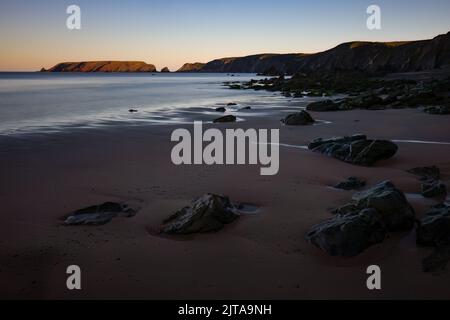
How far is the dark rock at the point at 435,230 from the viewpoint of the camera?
4.71 metres

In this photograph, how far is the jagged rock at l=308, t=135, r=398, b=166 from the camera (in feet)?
29.6

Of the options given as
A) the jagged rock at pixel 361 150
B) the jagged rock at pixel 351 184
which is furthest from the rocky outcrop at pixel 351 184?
the jagged rock at pixel 361 150

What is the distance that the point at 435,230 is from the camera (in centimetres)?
479

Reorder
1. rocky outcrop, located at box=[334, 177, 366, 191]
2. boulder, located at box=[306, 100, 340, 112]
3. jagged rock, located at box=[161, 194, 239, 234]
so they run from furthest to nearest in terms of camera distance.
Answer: boulder, located at box=[306, 100, 340, 112], rocky outcrop, located at box=[334, 177, 366, 191], jagged rock, located at box=[161, 194, 239, 234]

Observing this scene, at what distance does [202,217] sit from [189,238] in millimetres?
413

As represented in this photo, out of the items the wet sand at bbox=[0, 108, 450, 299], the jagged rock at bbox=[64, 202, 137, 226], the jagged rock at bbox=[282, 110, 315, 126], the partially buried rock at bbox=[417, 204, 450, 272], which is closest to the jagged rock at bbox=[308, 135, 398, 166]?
the wet sand at bbox=[0, 108, 450, 299]

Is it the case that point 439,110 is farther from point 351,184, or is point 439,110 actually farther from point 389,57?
point 389,57

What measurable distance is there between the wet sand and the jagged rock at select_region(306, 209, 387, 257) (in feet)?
0.39

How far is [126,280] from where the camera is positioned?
429cm

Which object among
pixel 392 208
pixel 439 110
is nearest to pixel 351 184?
pixel 392 208

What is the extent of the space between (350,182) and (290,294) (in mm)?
3844

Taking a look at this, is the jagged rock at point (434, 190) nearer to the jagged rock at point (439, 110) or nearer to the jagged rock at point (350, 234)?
the jagged rock at point (350, 234)

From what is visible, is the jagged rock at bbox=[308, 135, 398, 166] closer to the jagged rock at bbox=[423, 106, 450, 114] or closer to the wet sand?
the wet sand

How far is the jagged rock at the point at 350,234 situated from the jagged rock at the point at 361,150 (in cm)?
420
